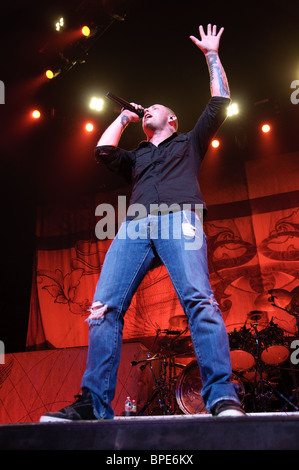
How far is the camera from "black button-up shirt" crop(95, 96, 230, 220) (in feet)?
5.67

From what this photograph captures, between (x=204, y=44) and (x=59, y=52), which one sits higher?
(x=59, y=52)

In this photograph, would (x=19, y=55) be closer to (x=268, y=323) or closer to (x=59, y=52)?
(x=59, y=52)

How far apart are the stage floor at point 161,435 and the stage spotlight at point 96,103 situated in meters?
5.59

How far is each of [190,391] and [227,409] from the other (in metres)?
3.59

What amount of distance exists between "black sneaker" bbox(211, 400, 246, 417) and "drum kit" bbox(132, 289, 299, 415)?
127 inches

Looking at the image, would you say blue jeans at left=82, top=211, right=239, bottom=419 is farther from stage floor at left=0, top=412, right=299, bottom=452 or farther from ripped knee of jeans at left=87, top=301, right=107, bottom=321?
stage floor at left=0, top=412, right=299, bottom=452

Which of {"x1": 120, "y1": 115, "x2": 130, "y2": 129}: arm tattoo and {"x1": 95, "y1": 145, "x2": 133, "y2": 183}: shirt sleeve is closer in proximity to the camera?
{"x1": 95, "y1": 145, "x2": 133, "y2": 183}: shirt sleeve

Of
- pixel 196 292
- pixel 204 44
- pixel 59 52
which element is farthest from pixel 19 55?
pixel 196 292

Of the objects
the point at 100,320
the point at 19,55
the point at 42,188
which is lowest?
the point at 100,320

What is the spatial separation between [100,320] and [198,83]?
495cm

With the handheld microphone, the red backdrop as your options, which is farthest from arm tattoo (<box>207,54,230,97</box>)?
the red backdrop

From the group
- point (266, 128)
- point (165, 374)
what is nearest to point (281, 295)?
point (165, 374)

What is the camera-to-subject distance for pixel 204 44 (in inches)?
78.5

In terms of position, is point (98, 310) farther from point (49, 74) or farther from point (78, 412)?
point (49, 74)
